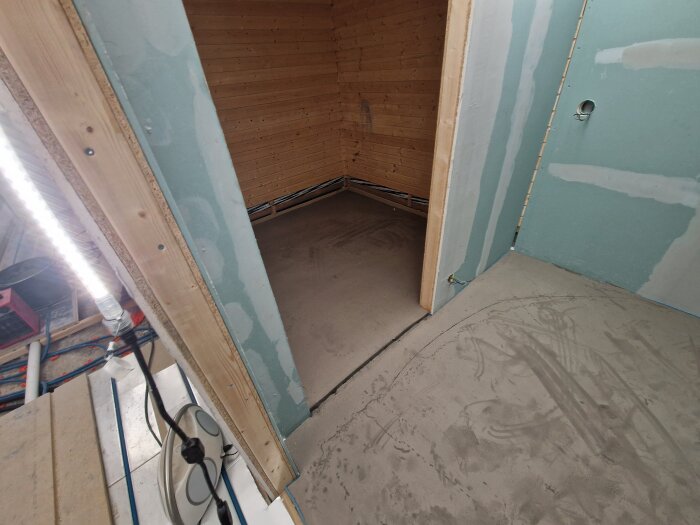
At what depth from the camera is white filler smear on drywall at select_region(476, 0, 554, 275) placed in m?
1.49

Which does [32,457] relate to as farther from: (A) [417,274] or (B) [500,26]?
(B) [500,26]

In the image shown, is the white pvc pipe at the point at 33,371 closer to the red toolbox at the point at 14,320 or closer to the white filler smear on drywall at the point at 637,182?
the red toolbox at the point at 14,320

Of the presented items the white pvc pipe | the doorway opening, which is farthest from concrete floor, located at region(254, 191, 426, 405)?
the white pvc pipe

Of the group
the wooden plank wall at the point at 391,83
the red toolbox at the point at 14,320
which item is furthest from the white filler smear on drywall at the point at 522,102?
the red toolbox at the point at 14,320

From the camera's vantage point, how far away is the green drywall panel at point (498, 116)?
4.39 feet

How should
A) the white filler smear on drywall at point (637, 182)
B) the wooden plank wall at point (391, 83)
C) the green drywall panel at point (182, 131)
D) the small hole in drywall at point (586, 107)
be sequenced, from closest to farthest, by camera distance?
the green drywall panel at point (182, 131), the white filler smear on drywall at point (637, 182), the small hole in drywall at point (586, 107), the wooden plank wall at point (391, 83)

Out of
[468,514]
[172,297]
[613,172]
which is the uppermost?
[172,297]

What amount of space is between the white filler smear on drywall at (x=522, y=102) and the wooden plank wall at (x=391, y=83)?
123 cm

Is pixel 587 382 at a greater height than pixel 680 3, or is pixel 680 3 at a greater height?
pixel 680 3

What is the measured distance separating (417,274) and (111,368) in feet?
7.02

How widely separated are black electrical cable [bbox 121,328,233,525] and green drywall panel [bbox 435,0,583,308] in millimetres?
1542

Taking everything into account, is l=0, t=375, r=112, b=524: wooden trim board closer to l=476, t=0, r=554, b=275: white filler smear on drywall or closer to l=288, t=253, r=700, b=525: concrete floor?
l=288, t=253, r=700, b=525: concrete floor

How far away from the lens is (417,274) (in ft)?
8.33

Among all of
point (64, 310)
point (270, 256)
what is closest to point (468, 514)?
point (270, 256)
